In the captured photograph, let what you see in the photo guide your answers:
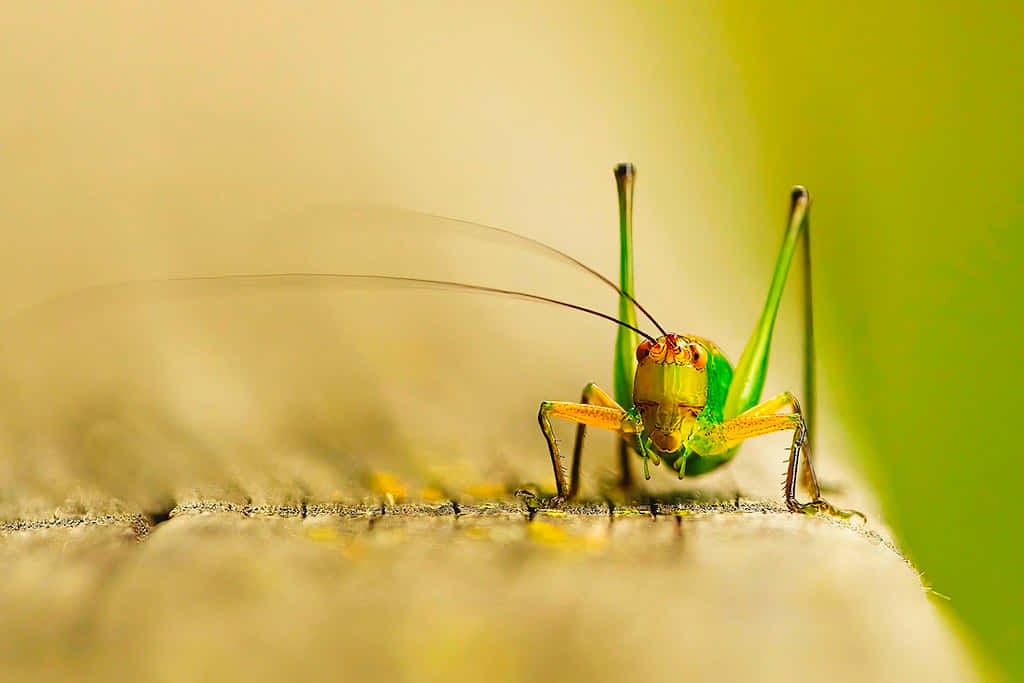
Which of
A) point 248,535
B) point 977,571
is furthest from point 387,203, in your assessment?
point 977,571

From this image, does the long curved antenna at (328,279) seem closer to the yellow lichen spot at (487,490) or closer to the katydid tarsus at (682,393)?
the katydid tarsus at (682,393)

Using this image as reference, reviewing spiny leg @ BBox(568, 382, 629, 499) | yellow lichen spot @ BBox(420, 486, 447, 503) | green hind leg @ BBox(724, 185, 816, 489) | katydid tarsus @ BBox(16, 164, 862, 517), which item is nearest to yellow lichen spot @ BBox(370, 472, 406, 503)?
yellow lichen spot @ BBox(420, 486, 447, 503)

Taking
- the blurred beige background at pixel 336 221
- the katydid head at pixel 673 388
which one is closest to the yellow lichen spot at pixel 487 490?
the blurred beige background at pixel 336 221

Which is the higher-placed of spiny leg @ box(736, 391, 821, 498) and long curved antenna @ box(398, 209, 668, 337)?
long curved antenna @ box(398, 209, 668, 337)

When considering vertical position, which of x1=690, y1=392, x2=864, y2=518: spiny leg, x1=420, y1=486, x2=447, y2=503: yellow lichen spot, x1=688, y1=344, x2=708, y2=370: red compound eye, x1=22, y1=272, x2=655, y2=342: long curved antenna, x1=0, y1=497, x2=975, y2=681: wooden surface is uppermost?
x1=22, y1=272, x2=655, y2=342: long curved antenna

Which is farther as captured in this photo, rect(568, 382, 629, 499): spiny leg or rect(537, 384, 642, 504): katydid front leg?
rect(568, 382, 629, 499): spiny leg

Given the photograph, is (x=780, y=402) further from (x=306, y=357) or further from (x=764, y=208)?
(x=306, y=357)

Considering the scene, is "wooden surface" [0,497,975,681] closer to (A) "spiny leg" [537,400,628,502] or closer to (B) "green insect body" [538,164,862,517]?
(A) "spiny leg" [537,400,628,502]
